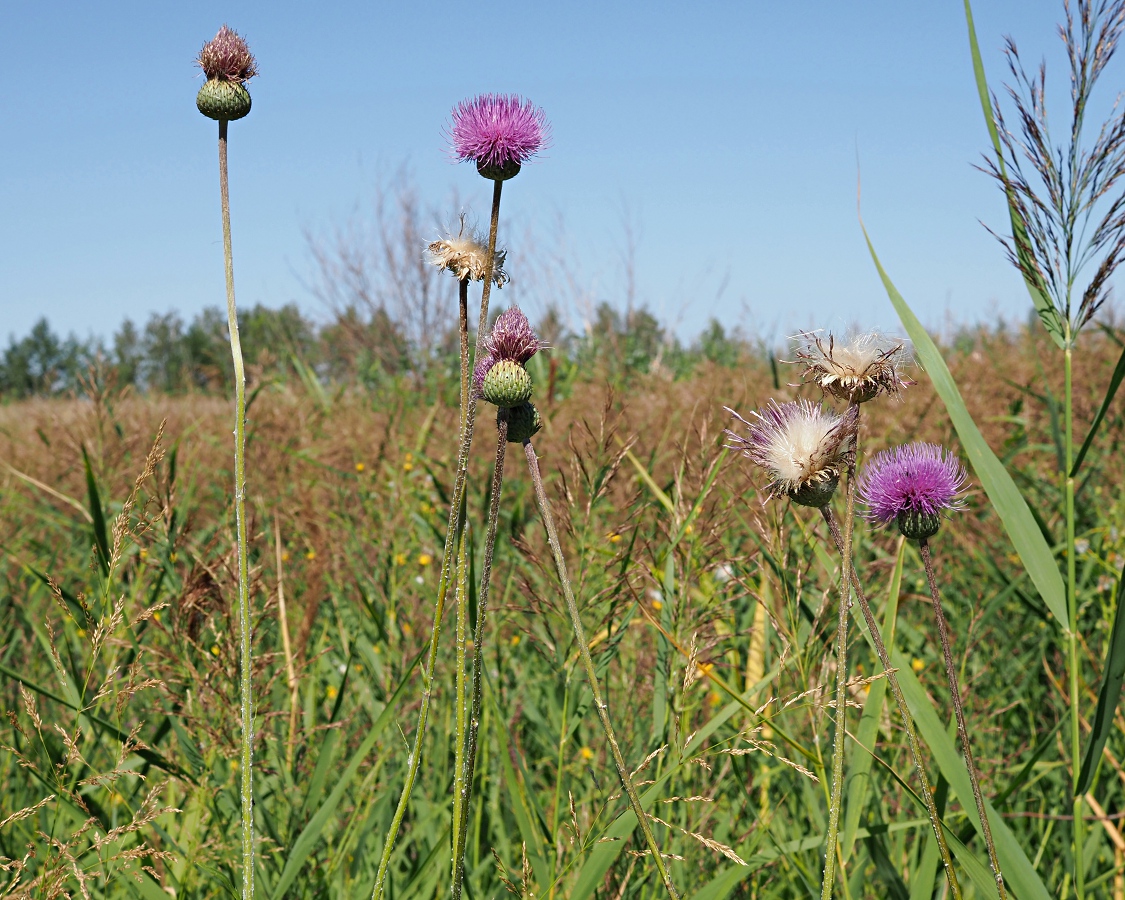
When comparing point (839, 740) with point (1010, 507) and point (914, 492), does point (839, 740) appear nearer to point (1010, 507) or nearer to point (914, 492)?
point (914, 492)

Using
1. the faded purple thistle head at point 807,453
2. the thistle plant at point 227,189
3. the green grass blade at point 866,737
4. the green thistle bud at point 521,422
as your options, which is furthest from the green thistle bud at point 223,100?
the green grass blade at point 866,737

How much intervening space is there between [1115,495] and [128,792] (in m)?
3.28

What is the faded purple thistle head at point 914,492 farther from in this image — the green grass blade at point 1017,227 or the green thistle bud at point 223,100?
the green thistle bud at point 223,100

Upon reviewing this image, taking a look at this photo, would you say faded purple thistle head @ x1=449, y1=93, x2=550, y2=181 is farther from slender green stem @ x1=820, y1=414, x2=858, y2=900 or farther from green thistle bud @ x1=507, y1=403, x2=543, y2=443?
slender green stem @ x1=820, y1=414, x2=858, y2=900

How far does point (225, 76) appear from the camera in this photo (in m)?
0.94

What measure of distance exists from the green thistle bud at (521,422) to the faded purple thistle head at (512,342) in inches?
1.8

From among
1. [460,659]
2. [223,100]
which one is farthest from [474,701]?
[223,100]

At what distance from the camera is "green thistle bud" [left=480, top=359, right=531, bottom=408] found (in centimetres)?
78

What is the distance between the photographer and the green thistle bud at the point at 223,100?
2.98ft

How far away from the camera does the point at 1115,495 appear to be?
3.07 metres

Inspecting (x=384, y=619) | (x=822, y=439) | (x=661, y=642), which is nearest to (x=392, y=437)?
(x=384, y=619)

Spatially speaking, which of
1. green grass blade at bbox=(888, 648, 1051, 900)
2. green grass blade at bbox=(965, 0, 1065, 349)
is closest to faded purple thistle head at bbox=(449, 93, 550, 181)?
green grass blade at bbox=(965, 0, 1065, 349)

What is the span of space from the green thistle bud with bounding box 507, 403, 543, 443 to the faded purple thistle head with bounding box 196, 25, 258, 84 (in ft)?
1.69

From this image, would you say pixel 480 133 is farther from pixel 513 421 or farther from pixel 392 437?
pixel 392 437
